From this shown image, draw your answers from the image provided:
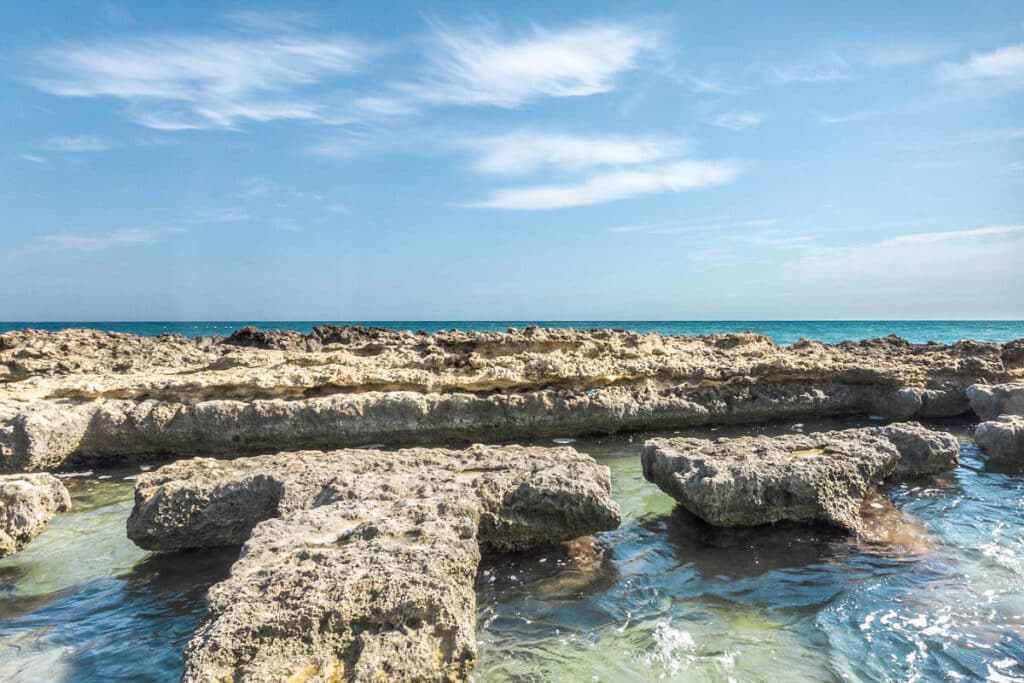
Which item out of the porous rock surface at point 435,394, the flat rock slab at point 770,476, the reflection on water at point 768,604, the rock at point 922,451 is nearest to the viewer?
the reflection on water at point 768,604

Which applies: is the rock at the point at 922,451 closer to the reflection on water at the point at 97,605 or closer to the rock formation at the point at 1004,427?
the rock formation at the point at 1004,427

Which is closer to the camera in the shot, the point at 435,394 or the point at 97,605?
the point at 97,605

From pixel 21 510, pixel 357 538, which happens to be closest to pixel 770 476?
pixel 357 538

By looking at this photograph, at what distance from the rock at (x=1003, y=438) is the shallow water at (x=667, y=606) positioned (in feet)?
8.26

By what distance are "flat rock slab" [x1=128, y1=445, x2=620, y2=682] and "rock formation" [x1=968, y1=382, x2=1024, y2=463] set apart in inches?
237

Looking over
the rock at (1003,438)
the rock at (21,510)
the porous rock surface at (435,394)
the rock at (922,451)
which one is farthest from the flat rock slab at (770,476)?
the rock at (21,510)

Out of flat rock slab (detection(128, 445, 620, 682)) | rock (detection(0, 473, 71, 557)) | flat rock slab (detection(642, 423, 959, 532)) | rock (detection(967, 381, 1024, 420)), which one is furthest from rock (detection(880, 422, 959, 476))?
rock (detection(0, 473, 71, 557))

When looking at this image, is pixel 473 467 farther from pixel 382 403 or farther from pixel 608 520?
pixel 382 403

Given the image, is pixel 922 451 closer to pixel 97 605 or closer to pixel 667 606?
pixel 667 606

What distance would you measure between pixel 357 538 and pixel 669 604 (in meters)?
2.14

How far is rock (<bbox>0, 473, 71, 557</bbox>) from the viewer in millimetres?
4434

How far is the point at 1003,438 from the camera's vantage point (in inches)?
295

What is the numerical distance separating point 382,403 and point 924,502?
6.51 metres

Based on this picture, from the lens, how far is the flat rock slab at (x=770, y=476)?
4953mm
